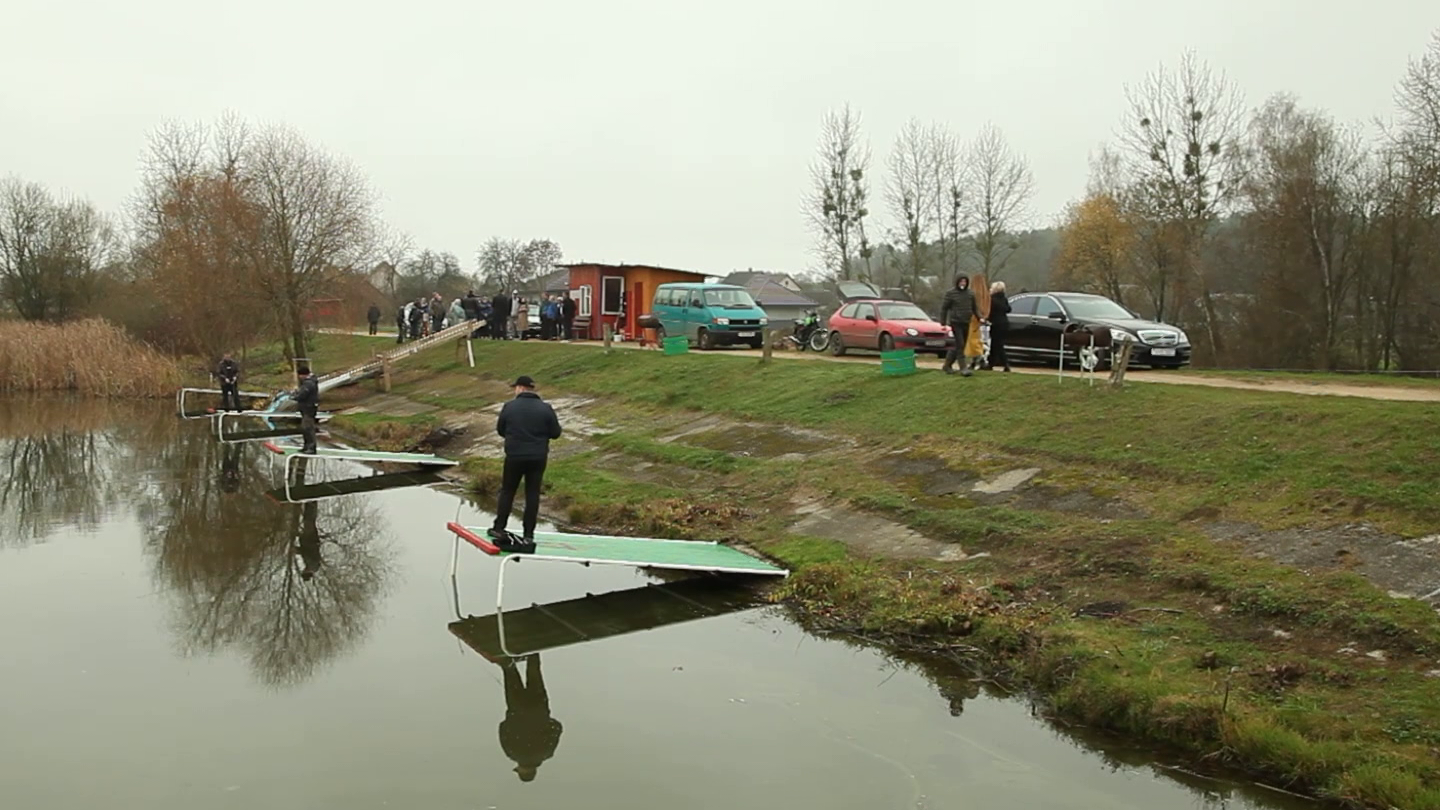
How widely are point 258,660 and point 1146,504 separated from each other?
8.47 m

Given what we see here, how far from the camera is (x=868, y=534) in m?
→ 12.3

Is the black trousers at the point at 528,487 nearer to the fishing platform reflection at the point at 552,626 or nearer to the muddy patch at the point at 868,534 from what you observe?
the fishing platform reflection at the point at 552,626

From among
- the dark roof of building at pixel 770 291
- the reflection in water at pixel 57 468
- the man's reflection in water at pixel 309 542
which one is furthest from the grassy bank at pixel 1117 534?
the dark roof of building at pixel 770 291

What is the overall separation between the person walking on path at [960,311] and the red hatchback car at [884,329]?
488 centimetres

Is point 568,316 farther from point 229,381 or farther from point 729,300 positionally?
point 229,381

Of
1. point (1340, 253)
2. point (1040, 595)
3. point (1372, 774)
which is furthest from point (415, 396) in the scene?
point (1340, 253)

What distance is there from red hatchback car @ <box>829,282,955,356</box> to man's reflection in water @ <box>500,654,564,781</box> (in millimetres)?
15419

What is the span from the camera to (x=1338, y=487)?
33.2 ft

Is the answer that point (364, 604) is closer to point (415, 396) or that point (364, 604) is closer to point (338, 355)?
point (415, 396)

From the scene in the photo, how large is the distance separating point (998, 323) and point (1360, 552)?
9430mm

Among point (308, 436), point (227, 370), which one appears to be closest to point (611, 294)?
point (227, 370)

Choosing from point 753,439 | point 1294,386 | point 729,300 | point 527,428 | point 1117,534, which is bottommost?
point 1117,534

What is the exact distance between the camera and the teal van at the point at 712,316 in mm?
28984

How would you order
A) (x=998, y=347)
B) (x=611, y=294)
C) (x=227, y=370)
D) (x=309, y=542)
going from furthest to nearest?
(x=611, y=294)
(x=227, y=370)
(x=998, y=347)
(x=309, y=542)
